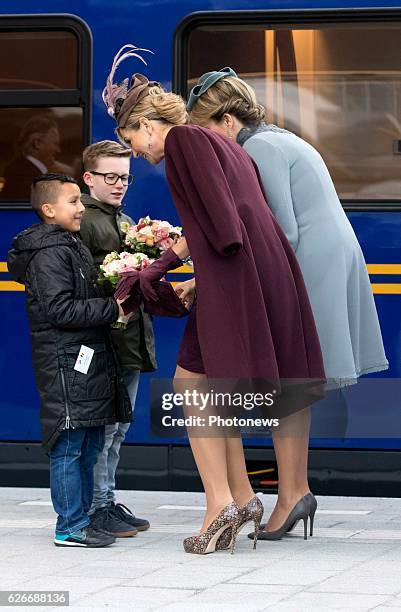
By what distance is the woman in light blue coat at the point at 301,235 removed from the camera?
595cm

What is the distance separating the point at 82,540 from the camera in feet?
19.5

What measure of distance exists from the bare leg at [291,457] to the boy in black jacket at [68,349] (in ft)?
2.02

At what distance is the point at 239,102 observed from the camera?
5934 millimetres

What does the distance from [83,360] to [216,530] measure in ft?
2.72

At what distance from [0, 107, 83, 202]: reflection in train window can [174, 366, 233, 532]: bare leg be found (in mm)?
1983

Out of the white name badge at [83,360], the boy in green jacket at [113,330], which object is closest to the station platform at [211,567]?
the boy in green jacket at [113,330]

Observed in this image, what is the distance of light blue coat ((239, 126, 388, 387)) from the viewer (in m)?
5.96

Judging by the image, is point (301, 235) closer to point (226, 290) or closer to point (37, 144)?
point (226, 290)

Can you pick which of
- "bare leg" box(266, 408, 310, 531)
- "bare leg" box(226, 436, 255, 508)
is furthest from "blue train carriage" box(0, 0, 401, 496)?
"bare leg" box(226, 436, 255, 508)

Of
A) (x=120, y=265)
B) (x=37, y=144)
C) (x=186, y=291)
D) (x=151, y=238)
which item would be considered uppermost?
(x=37, y=144)

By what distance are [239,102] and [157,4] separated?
1.63m

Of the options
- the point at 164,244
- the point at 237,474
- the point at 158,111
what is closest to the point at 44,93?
the point at 158,111

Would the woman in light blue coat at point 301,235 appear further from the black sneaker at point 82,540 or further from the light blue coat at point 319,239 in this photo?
the black sneaker at point 82,540

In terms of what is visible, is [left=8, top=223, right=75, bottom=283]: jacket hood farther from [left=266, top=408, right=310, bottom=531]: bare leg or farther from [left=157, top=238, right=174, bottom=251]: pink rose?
[left=266, top=408, right=310, bottom=531]: bare leg
